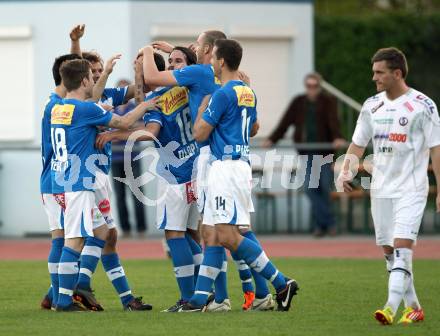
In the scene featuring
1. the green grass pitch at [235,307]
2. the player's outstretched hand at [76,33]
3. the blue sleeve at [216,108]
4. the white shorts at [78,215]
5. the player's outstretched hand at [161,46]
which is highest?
the player's outstretched hand at [76,33]

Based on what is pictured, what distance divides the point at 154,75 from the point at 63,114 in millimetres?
822

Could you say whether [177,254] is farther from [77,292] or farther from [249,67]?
[249,67]

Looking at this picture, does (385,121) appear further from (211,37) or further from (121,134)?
(121,134)

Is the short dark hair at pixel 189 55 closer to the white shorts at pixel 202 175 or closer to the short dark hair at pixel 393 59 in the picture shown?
the white shorts at pixel 202 175

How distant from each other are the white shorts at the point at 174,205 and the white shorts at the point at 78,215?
607mm

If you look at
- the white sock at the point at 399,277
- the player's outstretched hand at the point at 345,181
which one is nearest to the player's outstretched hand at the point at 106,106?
the player's outstretched hand at the point at 345,181

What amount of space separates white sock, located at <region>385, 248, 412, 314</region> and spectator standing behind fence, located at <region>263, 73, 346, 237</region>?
30.7 feet

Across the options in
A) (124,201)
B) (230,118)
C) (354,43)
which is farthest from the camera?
(354,43)

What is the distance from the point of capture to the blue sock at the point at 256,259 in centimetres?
1017

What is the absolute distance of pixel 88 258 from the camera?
10.8 metres

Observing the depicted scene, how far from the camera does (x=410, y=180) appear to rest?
963 cm

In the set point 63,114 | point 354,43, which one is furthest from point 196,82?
point 354,43

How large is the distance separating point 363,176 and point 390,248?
32.1 ft

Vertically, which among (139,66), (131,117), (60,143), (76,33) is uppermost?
(76,33)
